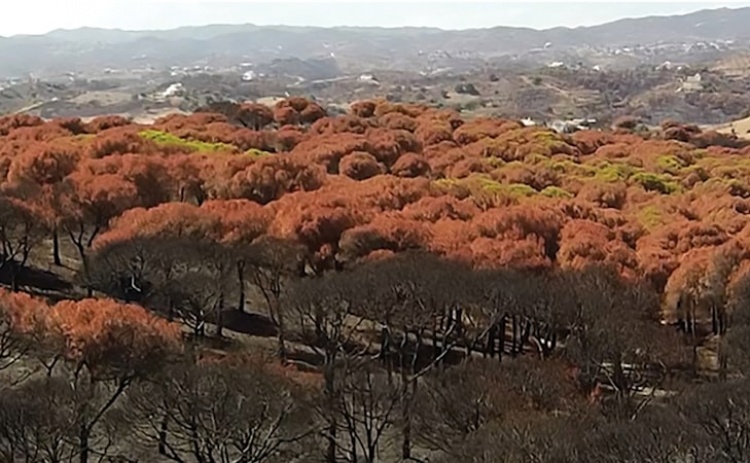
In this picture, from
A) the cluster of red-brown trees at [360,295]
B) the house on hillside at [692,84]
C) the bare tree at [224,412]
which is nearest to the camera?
the bare tree at [224,412]

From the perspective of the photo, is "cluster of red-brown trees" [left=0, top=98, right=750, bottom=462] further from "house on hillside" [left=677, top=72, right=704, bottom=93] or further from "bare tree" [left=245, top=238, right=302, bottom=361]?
"house on hillside" [left=677, top=72, right=704, bottom=93]

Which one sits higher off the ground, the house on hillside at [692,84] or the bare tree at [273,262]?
the bare tree at [273,262]

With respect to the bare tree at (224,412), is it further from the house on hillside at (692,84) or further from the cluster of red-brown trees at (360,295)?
the house on hillside at (692,84)

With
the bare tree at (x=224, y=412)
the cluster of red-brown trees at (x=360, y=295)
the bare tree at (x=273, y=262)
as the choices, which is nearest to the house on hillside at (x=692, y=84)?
the cluster of red-brown trees at (x=360, y=295)

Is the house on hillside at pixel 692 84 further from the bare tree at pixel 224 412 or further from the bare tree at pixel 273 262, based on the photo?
the bare tree at pixel 224 412

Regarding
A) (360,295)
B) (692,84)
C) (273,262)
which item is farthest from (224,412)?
(692,84)

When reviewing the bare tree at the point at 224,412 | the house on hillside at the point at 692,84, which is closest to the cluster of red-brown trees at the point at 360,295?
the bare tree at the point at 224,412

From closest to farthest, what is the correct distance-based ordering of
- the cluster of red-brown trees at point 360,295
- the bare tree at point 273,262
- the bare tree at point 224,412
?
the bare tree at point 224,412 < the cluster of red-brown trees at point 360,295 < the bare tree at point 273,262

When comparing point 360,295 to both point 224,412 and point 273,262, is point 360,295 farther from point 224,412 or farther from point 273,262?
point 224,412

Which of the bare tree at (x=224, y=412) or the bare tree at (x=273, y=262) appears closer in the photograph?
the bare tree at (x=224, y=412)
